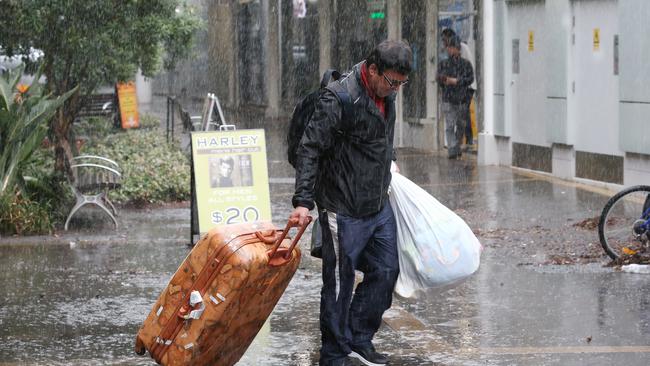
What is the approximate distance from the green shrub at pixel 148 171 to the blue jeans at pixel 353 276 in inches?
293

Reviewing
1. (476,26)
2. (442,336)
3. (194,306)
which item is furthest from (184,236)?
(476,26)

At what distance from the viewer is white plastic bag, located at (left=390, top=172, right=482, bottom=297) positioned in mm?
6598

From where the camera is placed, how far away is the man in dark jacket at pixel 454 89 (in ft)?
61.3

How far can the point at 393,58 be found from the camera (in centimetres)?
627

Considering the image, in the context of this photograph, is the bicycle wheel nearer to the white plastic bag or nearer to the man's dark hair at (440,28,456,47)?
the white plastic bag

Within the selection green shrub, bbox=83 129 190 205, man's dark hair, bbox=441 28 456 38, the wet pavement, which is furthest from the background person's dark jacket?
the wet pavement

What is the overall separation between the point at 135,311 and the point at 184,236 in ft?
11.2

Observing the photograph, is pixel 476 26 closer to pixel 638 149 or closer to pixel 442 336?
pixel 638 149

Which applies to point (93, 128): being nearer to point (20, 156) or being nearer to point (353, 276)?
point (20, 156)

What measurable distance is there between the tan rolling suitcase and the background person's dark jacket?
12.9 meters

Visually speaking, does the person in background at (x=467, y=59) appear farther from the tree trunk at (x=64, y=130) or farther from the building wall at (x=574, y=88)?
the tree trunk at (x=64, y=130)

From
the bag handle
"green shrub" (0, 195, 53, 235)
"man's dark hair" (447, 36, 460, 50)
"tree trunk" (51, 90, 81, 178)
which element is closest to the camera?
the bag handle

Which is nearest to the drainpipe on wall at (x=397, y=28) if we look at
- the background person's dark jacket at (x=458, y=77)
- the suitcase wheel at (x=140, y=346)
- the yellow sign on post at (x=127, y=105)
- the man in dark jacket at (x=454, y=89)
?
the man in dark jacket at (x=454, y=89)

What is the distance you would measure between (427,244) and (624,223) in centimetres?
367
